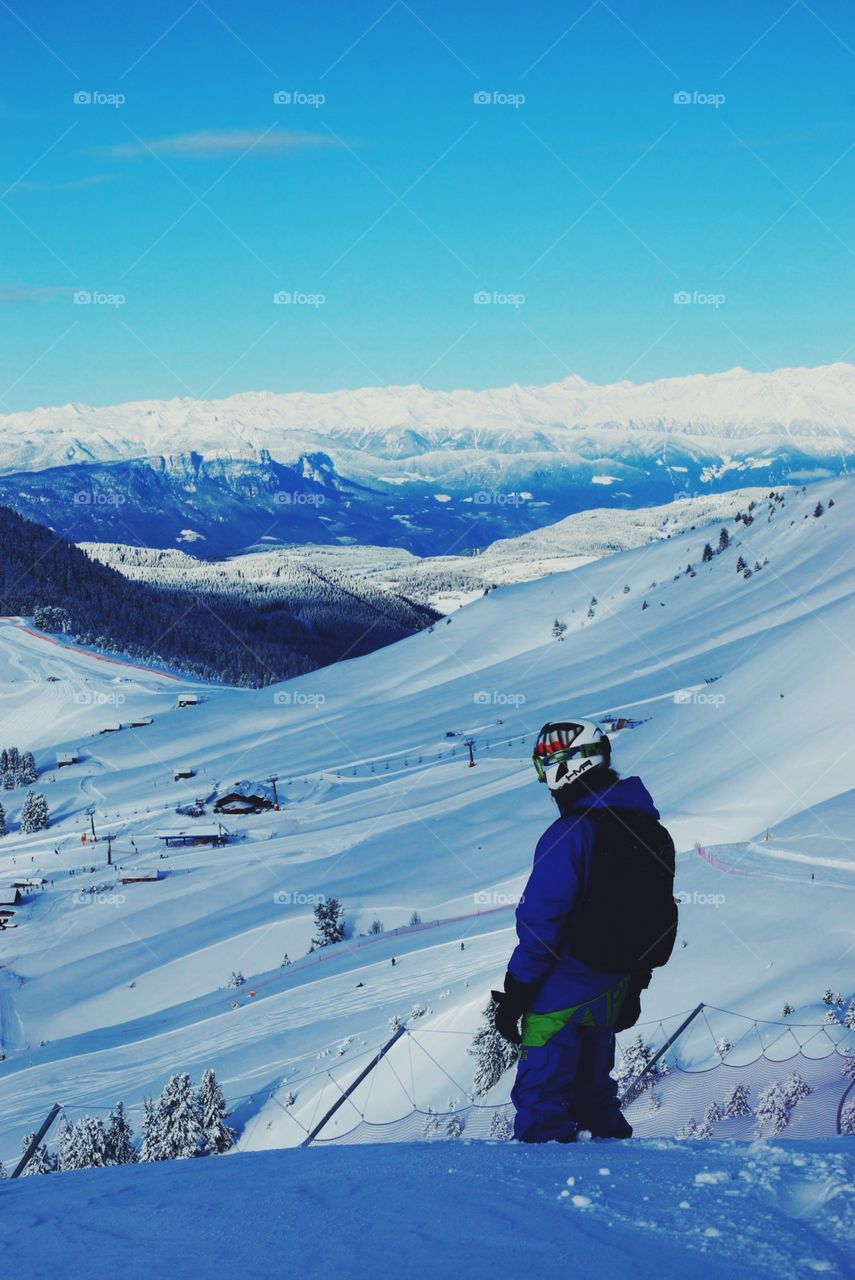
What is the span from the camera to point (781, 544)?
250 feet

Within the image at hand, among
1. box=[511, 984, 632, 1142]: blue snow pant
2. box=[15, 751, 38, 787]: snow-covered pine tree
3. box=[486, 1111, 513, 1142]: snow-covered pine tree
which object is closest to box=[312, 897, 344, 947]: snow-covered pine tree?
box=[486, 1111, 513, 1142]: snow-covered pine tree

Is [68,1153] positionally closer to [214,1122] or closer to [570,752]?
[214,1122]

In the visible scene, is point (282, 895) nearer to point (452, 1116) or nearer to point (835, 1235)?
point (452, 1116)

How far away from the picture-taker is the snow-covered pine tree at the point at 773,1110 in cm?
825

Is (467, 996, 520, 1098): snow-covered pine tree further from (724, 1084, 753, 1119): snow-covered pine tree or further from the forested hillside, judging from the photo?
the forested hillside

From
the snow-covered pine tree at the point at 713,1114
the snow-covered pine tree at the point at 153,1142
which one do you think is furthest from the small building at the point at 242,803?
the snow-covered pine tree at the point at 713,1114

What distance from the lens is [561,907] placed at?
561 cm

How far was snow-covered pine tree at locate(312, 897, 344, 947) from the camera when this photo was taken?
1209 inches

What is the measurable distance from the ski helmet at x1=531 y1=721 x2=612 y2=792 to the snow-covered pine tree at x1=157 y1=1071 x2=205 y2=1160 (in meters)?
11.1

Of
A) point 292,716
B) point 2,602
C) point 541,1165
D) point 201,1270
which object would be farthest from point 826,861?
point 2,602

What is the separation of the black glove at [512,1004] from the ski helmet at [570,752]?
42.2 inches

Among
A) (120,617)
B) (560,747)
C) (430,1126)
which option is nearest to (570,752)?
(560,747)

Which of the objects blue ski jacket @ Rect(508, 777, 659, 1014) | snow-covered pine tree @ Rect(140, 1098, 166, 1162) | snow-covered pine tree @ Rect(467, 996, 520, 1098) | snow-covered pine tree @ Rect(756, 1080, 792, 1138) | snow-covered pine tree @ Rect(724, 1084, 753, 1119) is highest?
blue ski jacket @ Rect(508, 777, 659, 1014)

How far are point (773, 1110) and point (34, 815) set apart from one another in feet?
165
